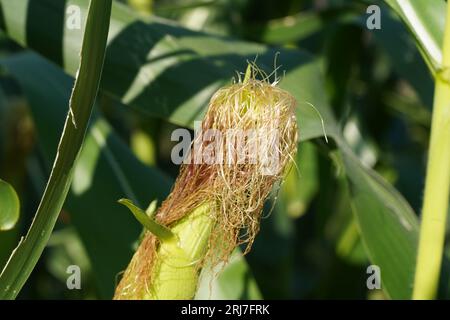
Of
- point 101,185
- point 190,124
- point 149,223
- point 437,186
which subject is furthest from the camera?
point 101,185

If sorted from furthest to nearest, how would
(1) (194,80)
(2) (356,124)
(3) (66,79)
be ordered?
(2) (356,124), (3) (66,79), (1) (194,80)

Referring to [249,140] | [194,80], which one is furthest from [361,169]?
[249,140]

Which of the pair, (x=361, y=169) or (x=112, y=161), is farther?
(x=112, y=161)

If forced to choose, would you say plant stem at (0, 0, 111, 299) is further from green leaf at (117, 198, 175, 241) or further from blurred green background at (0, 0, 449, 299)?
blurred green background at (0, 0, 449, 299)

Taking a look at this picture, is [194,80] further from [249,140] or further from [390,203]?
[249,140]

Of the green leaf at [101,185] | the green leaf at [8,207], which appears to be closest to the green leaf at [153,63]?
the green leaf at [101,185]

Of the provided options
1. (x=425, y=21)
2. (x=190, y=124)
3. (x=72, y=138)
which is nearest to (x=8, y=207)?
(x=72, y=138)

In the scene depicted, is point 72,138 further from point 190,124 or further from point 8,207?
point 190,124
